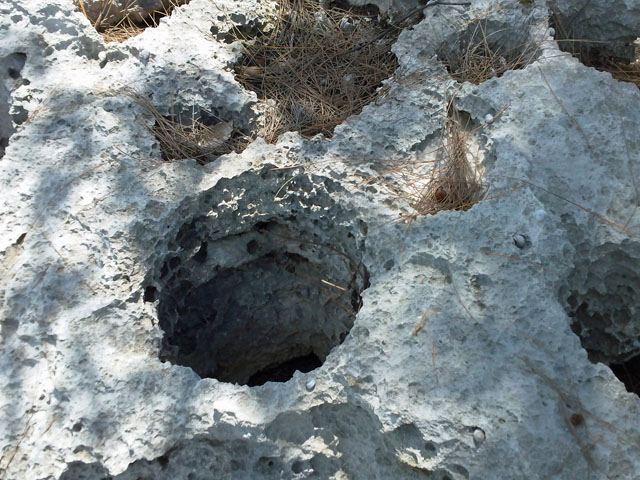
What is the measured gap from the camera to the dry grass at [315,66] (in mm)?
2916

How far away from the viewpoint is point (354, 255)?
2389mm

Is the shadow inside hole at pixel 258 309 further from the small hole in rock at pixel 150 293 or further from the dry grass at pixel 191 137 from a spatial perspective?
the dry grass at pixel 191 137

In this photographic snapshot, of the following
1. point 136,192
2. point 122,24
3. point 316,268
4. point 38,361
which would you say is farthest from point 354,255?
point 122,24

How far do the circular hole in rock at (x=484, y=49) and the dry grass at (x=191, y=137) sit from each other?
107 centimetres

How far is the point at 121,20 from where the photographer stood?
3375 mm

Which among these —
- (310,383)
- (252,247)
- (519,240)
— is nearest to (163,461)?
(310,383)

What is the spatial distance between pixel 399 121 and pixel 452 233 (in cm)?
67

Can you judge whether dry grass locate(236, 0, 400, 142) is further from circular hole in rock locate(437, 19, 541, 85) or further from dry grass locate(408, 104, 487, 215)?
dry grass locate(408, 104, 487, 215)

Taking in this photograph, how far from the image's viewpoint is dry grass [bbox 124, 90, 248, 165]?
2.65m

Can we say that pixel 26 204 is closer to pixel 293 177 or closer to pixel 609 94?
pixel 293 177

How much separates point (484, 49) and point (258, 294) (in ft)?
5.16

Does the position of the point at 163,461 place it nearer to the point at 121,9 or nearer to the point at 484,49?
the point at 484,49

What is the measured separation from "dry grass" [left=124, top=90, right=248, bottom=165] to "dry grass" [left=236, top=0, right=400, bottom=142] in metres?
0.17

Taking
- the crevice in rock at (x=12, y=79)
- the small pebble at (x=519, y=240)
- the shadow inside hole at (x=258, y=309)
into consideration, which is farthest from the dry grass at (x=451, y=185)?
the crevice in rock at (x=12, y=79)
